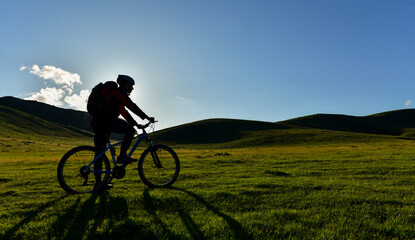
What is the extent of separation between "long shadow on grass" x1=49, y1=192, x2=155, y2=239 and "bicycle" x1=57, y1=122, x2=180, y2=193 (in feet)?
4.14

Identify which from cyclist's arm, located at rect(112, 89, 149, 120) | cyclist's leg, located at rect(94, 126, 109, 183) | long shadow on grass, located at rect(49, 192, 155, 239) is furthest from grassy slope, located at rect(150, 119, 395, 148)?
long shadow on grass, located at rect(49, 192, 155, 239)

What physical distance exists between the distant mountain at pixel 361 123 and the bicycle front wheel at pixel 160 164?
16954cm

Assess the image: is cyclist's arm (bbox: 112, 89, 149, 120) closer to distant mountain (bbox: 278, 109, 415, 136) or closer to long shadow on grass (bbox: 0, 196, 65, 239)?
long shadow on grass (bbox: 0, 196, 65, 239)

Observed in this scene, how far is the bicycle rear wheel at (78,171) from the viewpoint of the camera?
22.4ft

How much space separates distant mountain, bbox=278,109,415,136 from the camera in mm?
155875

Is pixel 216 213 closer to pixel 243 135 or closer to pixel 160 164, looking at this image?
pixel 160 164

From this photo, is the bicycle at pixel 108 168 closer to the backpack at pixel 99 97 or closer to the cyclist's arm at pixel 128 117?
the cyclist's arm at pixel 128 117

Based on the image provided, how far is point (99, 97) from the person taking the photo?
6.99 m

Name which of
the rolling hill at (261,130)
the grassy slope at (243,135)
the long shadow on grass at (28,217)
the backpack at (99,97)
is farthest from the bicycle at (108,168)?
the rolling hill at (261,130)

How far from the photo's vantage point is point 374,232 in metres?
4.32

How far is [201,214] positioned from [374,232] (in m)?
3.34

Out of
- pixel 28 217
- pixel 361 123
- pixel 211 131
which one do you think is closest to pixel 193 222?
pixel 28 217

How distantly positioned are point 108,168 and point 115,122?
4.95 feet

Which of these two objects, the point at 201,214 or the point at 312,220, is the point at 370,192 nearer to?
the point at 312,220
